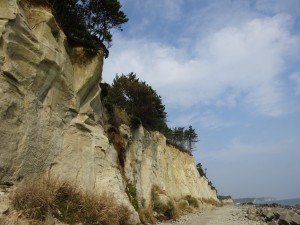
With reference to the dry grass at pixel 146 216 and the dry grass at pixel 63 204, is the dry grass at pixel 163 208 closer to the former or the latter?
the dry grass at pixel 146 216

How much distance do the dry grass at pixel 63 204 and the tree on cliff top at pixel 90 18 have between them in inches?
331

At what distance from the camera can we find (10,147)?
11.6m

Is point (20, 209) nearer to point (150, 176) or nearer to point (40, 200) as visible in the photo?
point (40, 200)

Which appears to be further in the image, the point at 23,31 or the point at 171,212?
the point at 171,212

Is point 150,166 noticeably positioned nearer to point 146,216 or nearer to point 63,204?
point 146,216

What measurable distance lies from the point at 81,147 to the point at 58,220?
4.92 m

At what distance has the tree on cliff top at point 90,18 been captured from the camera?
1906 cm

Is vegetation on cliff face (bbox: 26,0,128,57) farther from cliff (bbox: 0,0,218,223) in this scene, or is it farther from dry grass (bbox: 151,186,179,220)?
dry grass (bbox: 151,186,179,220)

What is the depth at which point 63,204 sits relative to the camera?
1209 centimetres

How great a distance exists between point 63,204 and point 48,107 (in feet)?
13.0

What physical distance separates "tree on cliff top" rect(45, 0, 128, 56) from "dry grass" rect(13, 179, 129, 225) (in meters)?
8.40

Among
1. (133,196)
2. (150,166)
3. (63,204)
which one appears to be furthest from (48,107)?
(150,166)

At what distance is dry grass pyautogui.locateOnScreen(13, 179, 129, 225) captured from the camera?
414 inches

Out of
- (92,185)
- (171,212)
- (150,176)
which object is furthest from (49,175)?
(150,176)
